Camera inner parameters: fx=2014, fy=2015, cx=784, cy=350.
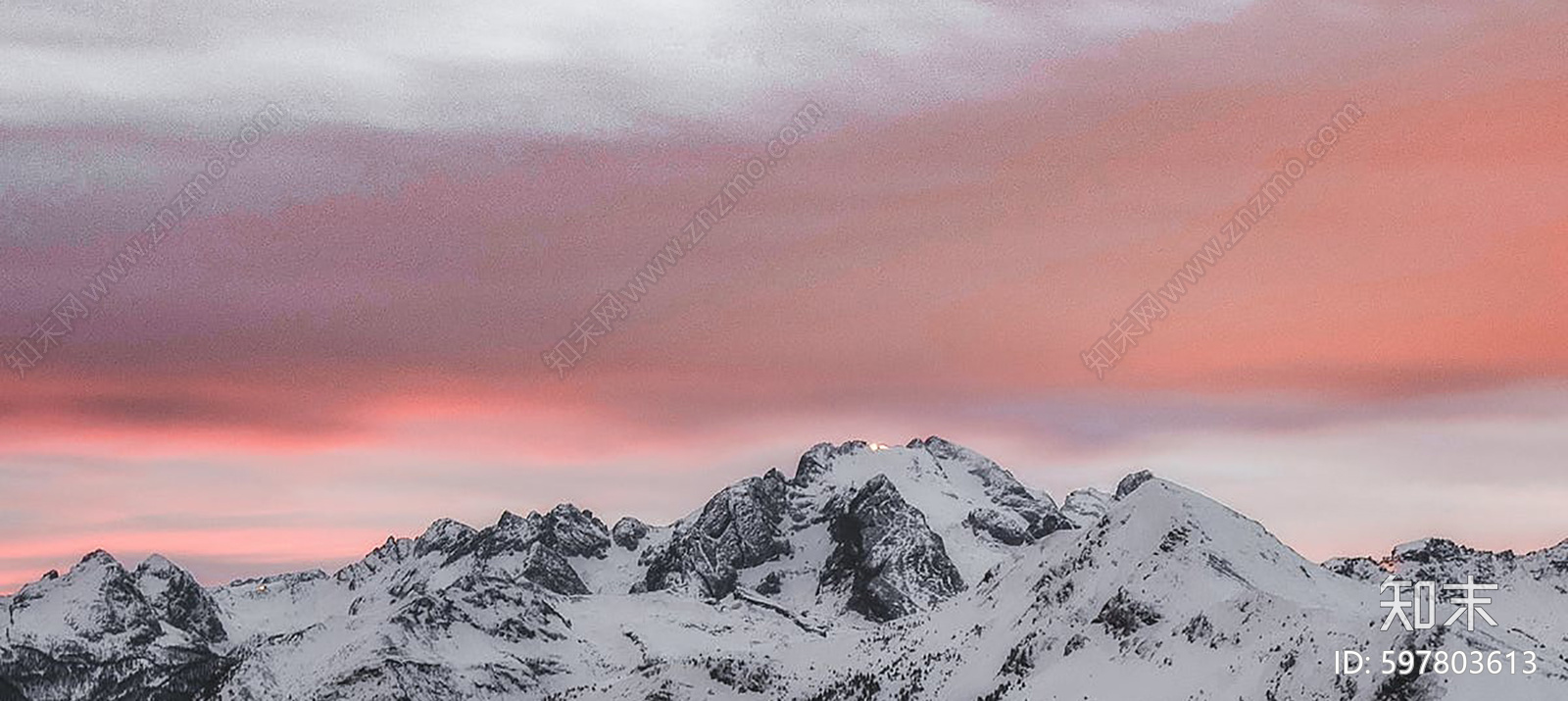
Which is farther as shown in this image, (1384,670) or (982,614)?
(982,614)

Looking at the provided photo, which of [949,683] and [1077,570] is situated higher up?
[1077,570]

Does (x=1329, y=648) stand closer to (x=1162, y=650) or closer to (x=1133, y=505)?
(x=1162, y=650)

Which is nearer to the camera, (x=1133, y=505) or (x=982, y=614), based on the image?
(x=1133, y=505)

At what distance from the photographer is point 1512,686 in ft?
380

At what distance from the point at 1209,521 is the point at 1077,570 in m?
12.2

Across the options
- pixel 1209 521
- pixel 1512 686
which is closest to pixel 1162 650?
pixel 1209 521

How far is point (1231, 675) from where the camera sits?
141 meters

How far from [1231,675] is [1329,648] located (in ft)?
36.2

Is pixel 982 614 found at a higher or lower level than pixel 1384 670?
higher

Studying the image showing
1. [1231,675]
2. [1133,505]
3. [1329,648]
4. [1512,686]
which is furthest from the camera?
[1133,505]

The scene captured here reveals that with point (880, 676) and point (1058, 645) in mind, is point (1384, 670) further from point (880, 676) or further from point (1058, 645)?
point (880, 676)

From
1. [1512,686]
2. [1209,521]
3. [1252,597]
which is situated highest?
[1209,521]

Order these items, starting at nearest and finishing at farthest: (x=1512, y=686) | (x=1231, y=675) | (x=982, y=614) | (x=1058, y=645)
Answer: (x=1512, y=686)
(x=1231, y=675)
(x=1058, y=645)
(x=982, y=614)

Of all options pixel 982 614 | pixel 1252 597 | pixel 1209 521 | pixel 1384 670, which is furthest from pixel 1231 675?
pixel 982 614
